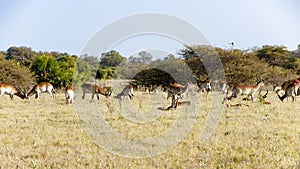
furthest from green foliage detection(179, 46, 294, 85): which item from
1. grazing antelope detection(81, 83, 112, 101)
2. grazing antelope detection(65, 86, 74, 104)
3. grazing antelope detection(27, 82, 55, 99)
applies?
grazing antelope detection(65, 86, 74, 104)

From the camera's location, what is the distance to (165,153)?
6.75 meters

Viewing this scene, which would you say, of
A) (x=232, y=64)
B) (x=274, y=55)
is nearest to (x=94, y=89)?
(x=232, y=64)

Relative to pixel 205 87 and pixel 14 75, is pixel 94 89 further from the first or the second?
pixel 14 75

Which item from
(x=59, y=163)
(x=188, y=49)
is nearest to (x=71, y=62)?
(x=188, y=49)

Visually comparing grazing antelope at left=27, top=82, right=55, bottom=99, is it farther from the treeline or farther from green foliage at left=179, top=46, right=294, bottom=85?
green foliage at left=179, top=46, right=294, bottom=85

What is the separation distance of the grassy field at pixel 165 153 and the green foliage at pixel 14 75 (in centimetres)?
1956

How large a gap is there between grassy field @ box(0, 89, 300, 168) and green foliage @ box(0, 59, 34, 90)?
1956 cm

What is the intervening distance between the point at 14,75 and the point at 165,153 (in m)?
25.6

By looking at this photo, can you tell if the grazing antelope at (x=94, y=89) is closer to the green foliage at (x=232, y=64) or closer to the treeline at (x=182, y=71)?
the treeline at (x=182, y=71)

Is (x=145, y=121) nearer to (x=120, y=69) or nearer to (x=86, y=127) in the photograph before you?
(x=86, y=127)

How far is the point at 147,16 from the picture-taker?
8.84 m

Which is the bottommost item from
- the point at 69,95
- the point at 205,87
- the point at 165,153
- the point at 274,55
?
the point at 165,153

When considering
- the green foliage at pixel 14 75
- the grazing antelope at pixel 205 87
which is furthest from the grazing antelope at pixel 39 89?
the green foliage at pixel 14 75

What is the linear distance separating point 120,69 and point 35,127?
8.81 metres
